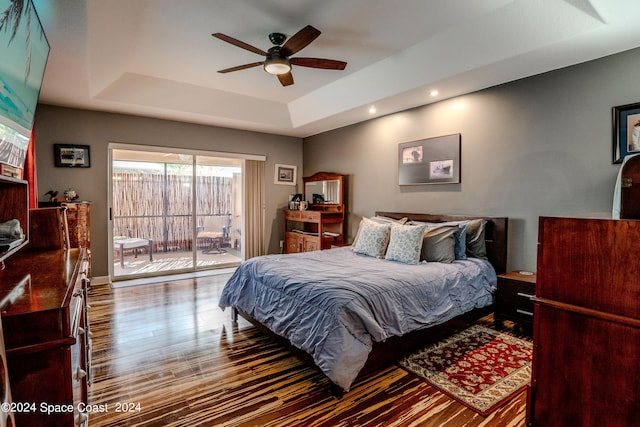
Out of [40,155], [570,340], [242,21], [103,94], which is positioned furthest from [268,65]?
[40,155]

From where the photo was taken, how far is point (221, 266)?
601 centimetres

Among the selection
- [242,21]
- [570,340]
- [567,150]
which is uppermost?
[242,21]

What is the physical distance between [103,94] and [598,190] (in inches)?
218

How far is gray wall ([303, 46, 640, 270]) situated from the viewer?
2830mm

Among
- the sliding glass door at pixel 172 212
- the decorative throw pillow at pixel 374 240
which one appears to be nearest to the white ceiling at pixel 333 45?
the sliding glass door at pixel 172 212

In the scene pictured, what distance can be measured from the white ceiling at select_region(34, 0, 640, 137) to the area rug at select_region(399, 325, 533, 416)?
2.56 meters

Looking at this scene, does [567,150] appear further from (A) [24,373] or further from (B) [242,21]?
(A) [24,373]

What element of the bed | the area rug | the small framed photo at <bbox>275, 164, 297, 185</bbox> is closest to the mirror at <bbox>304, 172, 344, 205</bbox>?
the small framed photo at <bbox>275, 164, 297, 185</bbox>

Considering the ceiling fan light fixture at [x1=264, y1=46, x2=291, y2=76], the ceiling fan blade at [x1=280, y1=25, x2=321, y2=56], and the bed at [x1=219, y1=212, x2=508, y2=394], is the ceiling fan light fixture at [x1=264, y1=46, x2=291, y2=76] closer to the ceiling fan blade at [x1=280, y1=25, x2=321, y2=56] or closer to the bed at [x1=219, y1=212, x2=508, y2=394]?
the ceiling fan blade at [x1=280, y1=25, x2=321, y2=56]

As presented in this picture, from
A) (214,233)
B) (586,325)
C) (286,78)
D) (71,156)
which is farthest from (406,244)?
(71,156)

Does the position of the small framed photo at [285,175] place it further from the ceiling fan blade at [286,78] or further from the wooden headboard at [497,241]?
the wooden headboard at [497,241]

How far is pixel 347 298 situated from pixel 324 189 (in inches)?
152

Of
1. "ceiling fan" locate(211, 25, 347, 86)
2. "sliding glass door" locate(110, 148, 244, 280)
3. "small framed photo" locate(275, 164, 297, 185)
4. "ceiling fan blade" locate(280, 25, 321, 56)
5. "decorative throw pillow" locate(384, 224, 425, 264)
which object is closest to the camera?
"ceiling fan blade" locate(280, 25, 321, 56)

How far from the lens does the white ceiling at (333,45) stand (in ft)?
8.01
